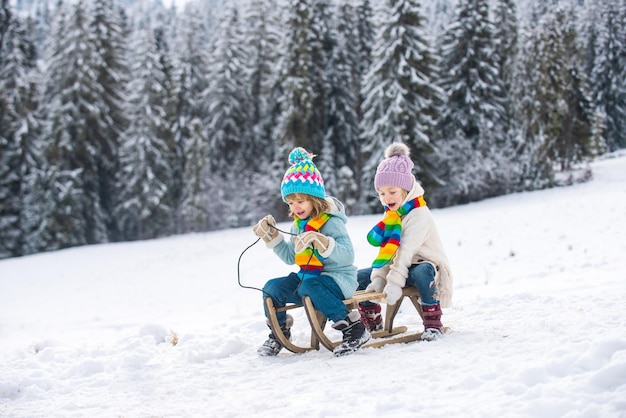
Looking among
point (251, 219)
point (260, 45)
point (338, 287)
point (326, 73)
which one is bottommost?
point (251, 219)

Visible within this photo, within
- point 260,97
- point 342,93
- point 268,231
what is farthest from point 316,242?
point 260,97

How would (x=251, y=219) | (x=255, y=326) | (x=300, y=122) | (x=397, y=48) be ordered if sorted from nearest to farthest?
(x=255, y=326) → (x=397, y=48) → (x=300, y=122) → (x=251, y=219)

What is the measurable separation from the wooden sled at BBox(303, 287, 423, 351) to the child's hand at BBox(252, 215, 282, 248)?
65 centimetres

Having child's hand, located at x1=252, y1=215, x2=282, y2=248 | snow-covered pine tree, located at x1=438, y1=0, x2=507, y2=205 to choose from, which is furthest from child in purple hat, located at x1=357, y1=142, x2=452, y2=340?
snow-covered pine tree, located at x1=438, y1=0, x2=507, y2=205

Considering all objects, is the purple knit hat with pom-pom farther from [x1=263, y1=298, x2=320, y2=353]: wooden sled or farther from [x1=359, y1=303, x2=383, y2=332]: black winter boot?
[x1=263, y1=298, x2=320, y2=353]: wooden sled

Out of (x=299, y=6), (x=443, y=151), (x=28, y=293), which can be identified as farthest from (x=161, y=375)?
(x=299, y=6)

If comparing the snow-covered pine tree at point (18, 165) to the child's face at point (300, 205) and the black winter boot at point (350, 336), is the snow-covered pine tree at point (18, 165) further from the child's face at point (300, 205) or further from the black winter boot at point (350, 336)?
the black winter boot at point (350, 336)

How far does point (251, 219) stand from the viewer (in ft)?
112

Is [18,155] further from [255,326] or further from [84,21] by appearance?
[255,326]

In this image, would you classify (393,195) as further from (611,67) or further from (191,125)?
(611,67)

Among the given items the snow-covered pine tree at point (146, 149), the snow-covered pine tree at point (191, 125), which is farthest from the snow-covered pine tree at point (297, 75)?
the snow-covered pine tree at point (146, 149)

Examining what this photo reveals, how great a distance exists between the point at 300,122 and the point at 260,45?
363 inches

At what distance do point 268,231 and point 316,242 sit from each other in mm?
609

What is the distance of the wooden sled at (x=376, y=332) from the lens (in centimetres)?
420
